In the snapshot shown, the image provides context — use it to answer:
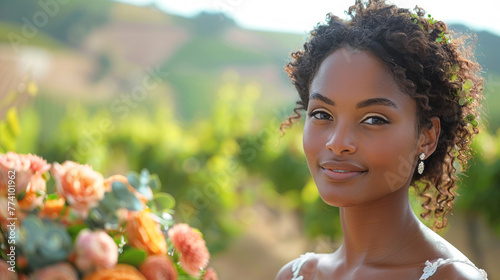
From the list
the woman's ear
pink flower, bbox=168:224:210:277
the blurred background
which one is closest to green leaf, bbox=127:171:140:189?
pink flower, bbox=168:224:210:277

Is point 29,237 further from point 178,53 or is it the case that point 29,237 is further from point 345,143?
point 178,53

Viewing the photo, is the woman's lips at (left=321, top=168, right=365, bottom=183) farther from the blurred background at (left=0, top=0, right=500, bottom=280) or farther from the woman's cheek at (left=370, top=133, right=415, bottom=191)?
the blurred background at (left=0, top=0, right=500, bottom=280)

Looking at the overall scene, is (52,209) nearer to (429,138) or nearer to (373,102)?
(373,102)

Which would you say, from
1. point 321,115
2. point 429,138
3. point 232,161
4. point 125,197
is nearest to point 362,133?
point 321,115

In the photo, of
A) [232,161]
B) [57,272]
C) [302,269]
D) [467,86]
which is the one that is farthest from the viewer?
[232,161]

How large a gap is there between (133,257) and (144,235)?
0.05 metres

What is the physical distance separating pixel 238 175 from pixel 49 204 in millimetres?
4741

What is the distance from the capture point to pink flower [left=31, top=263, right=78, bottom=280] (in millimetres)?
1061

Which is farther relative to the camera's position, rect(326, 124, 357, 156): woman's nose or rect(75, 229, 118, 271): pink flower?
rect(326, 124, 357, 156): woman's nose

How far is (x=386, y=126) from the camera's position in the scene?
1768mm

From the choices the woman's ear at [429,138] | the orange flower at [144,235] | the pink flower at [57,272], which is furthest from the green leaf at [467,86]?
the pink flower at [57,272]

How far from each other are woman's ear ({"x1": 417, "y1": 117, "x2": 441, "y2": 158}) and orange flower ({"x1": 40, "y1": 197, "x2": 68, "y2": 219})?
1.20 m

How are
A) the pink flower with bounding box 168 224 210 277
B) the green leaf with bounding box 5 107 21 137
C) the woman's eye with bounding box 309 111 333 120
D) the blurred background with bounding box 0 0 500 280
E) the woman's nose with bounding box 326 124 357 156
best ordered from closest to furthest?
→ the pink flower with bounding box 168 224 210 277 → the woman's nose with bounding box 326 124 357 156 → the woman's eye with bounding box 309 111 333 120 → the green leaf with bounding box 5 107 21 137 → the blurred background with bounding box 0 0 500 280

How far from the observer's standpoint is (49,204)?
122cm
